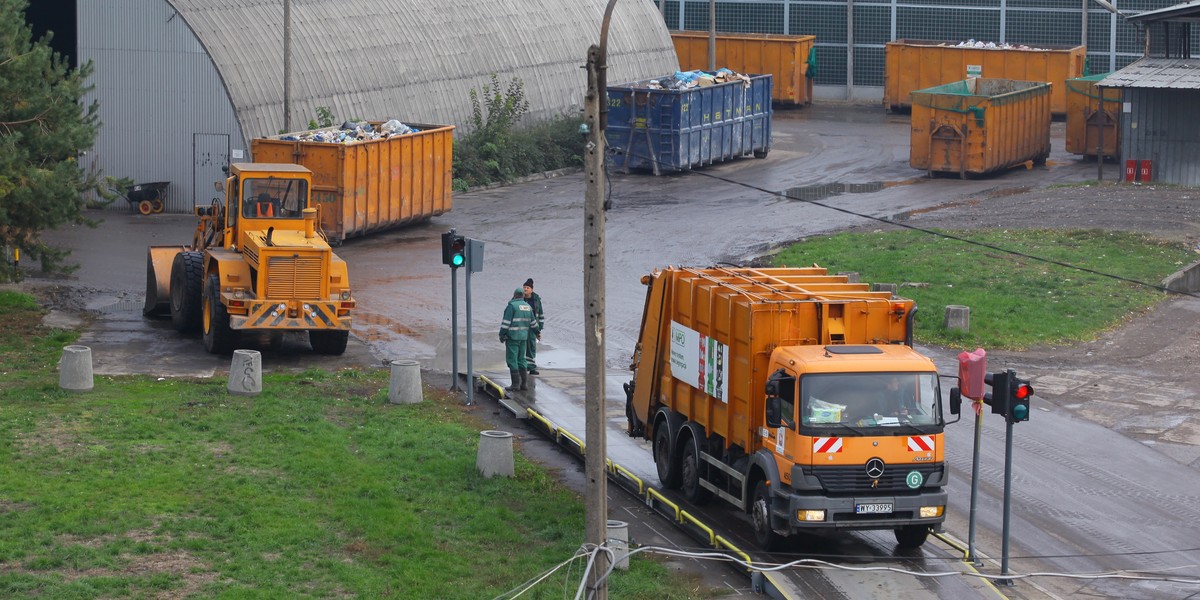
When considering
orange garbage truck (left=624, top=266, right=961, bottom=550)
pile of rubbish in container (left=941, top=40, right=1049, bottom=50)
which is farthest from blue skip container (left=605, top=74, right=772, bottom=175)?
orange garbage truck (left=624, top=266, right=961, bottom=550)

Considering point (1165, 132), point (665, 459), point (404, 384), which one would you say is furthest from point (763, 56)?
point (665, 459)

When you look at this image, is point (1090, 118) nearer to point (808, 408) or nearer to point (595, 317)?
point (808, 408)

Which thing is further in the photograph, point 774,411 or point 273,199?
point 273,199

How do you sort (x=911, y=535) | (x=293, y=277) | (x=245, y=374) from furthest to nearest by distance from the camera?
(x=293, y=277), (x=245, y=374), (x=911, y=535)

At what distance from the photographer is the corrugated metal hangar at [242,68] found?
38.7 meters

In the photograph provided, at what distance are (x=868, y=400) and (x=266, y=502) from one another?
259 inches

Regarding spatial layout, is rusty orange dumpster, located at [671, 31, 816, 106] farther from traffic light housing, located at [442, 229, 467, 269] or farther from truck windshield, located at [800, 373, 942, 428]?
truck windshield, located at [800, 373, 942, 428]

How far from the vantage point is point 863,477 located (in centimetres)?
1600

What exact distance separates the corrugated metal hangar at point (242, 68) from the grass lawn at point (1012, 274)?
13.4 m

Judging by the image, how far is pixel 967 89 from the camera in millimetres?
47750

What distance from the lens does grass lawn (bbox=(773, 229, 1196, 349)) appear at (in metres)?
27.6

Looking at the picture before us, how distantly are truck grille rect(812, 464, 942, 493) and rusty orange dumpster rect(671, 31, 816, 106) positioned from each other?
146 ft

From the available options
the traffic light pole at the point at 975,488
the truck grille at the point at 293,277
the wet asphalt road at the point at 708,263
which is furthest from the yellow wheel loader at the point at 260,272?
the traffic light pole at the point at 975,488

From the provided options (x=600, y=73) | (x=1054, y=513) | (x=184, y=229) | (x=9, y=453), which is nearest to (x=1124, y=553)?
(x=1054, y=513)
